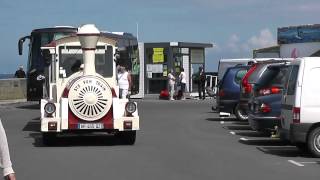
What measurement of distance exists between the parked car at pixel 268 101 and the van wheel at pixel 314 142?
6.15 feet

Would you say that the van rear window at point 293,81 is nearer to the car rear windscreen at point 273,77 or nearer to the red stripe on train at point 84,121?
the car rear windscreen at point 273,77

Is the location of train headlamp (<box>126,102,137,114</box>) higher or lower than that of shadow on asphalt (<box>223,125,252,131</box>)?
higher

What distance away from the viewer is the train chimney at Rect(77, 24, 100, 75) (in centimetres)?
1545

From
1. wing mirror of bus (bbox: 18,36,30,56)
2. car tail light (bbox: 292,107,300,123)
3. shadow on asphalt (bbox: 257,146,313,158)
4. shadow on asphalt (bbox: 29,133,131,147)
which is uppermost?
wing mirror of bus (bbox: 18,36,30,56)

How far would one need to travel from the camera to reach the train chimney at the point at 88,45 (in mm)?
15453

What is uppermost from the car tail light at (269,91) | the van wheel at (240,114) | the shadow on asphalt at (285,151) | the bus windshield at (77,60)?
the bus windshield at (77,60)

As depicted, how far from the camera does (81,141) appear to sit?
16.7 m

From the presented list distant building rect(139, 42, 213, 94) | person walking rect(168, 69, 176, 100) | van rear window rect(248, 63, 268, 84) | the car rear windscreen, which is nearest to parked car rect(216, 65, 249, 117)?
van rear window rect(248, 63, 268, 84)

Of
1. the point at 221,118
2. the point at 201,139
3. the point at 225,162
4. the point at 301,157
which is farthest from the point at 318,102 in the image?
the point at 221,118

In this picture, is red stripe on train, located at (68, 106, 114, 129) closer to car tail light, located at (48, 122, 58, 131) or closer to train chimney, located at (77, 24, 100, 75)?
car tail light, located at (48, 122, 58, 131)

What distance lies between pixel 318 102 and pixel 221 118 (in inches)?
417

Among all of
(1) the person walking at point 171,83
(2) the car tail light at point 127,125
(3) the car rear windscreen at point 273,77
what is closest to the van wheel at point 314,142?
(3) the car rear windscreen at point 273,77

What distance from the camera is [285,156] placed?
1367 cm

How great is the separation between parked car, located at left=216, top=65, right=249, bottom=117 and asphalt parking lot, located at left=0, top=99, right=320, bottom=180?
5.98ft
